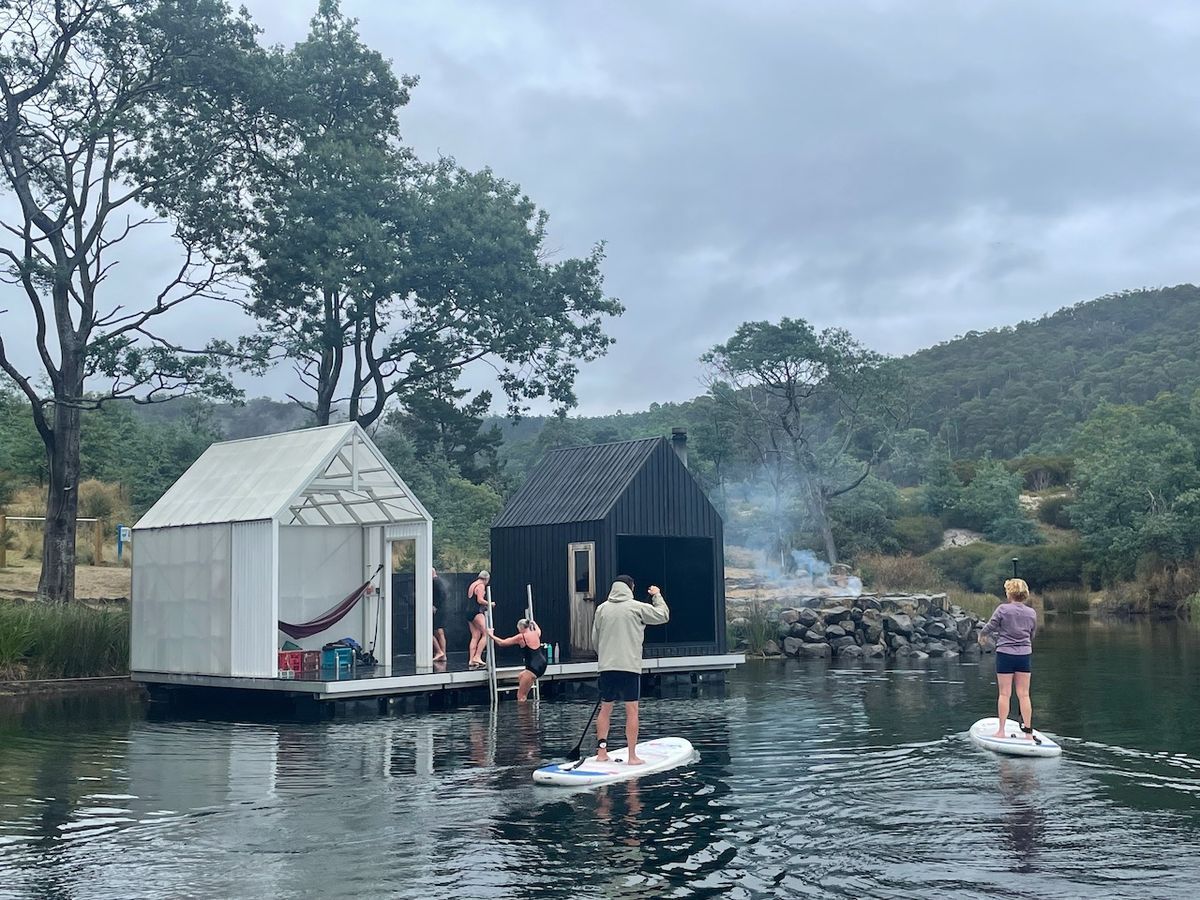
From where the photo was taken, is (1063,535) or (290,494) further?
(1063,535)

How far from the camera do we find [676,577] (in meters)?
28.2

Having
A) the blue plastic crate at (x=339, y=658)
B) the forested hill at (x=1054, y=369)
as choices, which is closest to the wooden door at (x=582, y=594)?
the blue plastic crate at (x=339, y=658)

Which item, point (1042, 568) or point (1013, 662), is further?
point (1042, 568)

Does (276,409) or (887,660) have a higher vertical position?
(276,409)

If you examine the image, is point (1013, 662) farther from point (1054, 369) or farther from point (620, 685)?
point (1054, 369)

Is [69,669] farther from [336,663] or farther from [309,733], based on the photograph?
[309,733]

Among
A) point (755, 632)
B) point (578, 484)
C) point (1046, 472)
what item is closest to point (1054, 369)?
point (1046, 472)

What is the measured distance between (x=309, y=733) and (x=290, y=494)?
4156 mm

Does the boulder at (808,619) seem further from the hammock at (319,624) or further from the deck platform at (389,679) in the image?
the hammock at (319,624)

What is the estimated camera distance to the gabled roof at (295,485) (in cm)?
2172

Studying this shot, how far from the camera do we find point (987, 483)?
2606 inches

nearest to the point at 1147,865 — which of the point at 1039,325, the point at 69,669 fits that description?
the point at 69,669

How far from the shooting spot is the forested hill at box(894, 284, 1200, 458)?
323 ft

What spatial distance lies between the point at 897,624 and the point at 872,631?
2.42 feet
